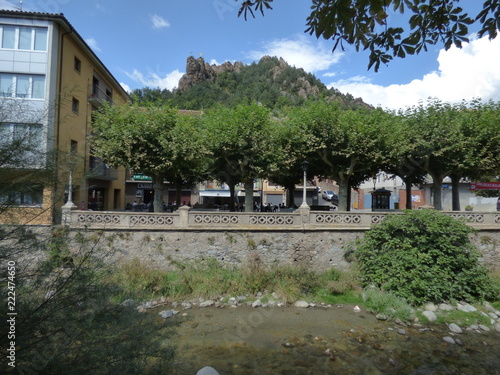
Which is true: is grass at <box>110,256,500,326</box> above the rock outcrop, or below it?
below

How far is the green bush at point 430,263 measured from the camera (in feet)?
34.3

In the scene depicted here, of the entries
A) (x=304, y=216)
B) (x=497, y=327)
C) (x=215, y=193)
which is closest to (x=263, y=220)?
(x=304, y=216)

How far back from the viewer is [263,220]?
12992 mm

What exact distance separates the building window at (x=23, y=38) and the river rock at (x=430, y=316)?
21.5m

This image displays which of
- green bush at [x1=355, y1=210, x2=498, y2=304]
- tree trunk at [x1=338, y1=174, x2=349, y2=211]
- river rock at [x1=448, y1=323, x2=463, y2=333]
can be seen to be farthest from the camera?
tree trunk at [x1=338, y1=174, x2=349, y2=211]

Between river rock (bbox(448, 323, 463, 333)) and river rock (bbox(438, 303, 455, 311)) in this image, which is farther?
river rock (bbox(438, 303, 455, 311))

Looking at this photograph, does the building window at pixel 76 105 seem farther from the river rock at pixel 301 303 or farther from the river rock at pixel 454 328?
the river rock at pixel 454 328

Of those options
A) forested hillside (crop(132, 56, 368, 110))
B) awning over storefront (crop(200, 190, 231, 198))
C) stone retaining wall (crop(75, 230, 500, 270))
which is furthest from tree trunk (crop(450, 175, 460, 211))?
forested hillside (crop(132, 56, 368, 110))

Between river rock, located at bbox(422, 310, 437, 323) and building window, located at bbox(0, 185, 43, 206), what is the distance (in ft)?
37.5

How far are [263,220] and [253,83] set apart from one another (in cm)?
8805

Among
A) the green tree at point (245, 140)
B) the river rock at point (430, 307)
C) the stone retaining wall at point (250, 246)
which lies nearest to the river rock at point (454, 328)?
the river rock at point (430, 307)

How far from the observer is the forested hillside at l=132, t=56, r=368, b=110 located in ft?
248

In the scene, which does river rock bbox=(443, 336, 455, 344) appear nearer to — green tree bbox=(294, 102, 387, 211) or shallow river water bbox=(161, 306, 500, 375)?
shallow river water bbox=(161, 306, 500, 375)

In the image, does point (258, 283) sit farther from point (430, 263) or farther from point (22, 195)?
point (22, 195)
